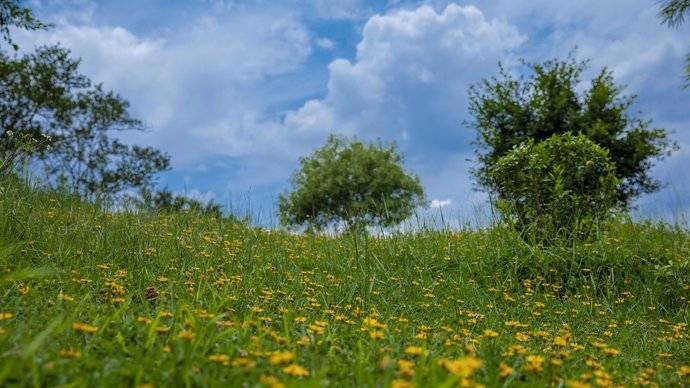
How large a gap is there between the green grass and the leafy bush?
1.47 ft

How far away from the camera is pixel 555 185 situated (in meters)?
8.27

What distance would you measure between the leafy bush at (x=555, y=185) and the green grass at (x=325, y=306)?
0.45 m

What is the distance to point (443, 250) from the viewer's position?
749 cm

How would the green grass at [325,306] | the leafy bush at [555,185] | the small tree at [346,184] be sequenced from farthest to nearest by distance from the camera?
1. the small tree at [346,184]
2. the leafy bush at [555,185]
3. the green grass at [325,306]

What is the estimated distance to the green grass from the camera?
8.47 ft

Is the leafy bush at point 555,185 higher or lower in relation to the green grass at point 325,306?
higher

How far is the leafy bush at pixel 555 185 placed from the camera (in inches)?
323

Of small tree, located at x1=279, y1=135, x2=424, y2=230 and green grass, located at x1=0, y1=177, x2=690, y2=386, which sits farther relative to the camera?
small tree, located at x1=279, y1=135, x2=424, y2=230

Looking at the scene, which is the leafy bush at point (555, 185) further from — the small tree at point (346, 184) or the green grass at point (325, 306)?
the small tree at point (346, 184)

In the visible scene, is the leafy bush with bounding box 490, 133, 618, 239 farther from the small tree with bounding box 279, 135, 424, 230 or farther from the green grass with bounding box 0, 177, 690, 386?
the small tree with bounding box 279, 135, 424, 230

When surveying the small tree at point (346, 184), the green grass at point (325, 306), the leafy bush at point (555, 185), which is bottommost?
the green grass at point (325, 306)

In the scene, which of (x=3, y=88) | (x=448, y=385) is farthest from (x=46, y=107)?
(x=448, y=385)

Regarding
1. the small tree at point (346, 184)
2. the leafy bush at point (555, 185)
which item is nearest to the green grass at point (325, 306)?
the leafy bush at point (555, 185)

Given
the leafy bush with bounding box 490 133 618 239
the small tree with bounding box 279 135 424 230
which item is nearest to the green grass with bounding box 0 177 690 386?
the leafy bush with bounding box 490 133 618 239
